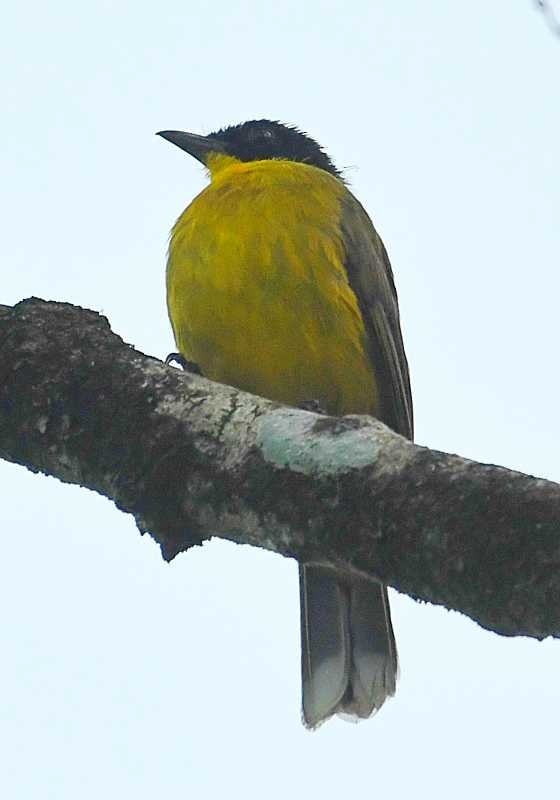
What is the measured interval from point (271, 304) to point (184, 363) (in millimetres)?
459

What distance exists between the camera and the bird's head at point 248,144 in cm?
582

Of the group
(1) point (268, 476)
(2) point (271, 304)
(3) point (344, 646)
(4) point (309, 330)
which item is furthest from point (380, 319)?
(1) point (268, 476)

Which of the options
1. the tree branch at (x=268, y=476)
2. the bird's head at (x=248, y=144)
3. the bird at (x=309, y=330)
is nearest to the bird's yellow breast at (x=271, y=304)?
the bird at (x=309, y=330)

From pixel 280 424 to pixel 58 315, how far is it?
730 mm

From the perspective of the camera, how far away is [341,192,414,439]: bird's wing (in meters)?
4.93

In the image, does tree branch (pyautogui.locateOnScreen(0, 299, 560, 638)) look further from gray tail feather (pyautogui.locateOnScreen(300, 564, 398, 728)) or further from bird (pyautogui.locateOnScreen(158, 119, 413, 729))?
gray tail feather (pyautogui.locateOnScreen(300, 564, 398, 728))

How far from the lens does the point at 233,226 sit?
15.7 ft

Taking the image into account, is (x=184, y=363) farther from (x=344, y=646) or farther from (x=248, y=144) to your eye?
(x=248, y=144)

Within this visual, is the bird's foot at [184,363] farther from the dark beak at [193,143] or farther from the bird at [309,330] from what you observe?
the dark beak at [193,143]

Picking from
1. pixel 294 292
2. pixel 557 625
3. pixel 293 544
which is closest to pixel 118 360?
pixel 293 544

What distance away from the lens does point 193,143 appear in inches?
234

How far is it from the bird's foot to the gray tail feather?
0.87m

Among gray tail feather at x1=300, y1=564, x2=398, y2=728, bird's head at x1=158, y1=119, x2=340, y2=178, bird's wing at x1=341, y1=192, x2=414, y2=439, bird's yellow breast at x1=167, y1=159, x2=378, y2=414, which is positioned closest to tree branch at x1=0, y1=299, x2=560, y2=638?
bird's yellow breast at x1=167, y1=159, x2=378, y2=414

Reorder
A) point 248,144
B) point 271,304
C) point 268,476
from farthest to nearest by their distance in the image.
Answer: point 248,144 → point 271,304 → point 268,476
